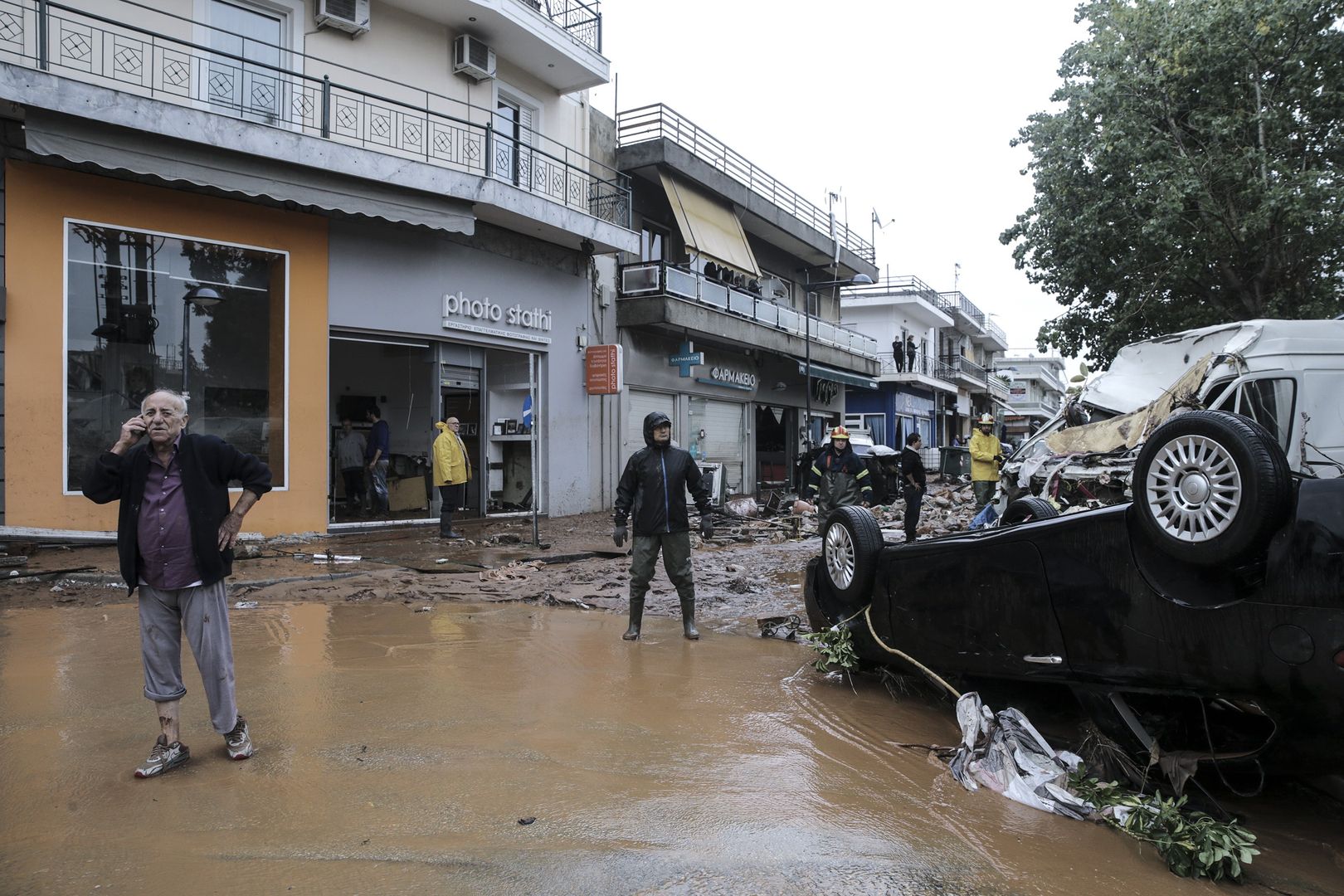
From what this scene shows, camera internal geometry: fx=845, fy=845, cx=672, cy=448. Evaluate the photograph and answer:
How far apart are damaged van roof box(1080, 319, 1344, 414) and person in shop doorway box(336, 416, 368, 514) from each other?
10.7 m

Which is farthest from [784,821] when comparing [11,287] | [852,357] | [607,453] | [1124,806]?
[852,357]

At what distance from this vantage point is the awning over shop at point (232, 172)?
9.24m

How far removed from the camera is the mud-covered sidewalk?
7660 mm

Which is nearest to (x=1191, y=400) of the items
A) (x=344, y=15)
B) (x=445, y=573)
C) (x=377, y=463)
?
(x=445, y=573)

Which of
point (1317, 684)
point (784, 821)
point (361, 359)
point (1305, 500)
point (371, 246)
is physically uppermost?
point (371, 246)

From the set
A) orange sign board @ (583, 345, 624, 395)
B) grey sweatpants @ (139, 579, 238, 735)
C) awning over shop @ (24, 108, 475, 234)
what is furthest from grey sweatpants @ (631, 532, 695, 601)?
orange sign board @ (583, 345, 624, 395)

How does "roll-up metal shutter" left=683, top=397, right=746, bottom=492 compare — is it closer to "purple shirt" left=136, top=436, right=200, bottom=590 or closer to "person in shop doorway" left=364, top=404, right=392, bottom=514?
"person in shop doorway" left=364, top=404, right=392, bottom=514

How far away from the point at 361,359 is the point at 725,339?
30.6 ft

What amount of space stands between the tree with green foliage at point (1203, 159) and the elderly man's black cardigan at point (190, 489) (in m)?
16.7

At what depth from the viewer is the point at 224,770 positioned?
3.54 meters

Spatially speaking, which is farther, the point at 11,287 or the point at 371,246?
the point at 371,246

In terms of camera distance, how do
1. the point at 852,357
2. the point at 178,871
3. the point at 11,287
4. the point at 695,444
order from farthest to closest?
the point at 852,357, the point at 695,444, the point at 11,287, the point at 178,871

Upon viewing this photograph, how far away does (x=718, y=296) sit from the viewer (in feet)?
65.9

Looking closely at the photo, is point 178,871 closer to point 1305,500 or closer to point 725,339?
point 1305,500
